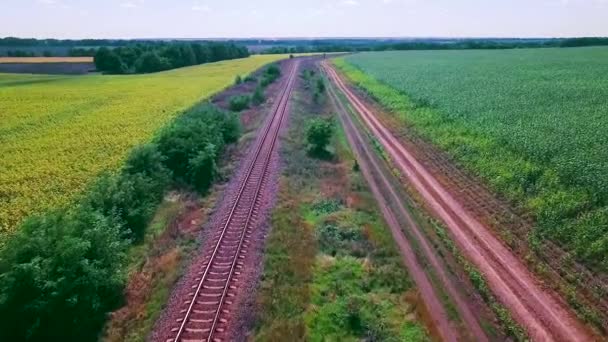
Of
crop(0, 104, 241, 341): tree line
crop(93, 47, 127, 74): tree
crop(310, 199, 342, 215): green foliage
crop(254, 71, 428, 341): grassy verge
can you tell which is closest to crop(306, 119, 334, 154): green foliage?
crop(254, 71, 428, 341): grassy verge

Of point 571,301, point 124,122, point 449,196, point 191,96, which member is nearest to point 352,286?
point 571,301

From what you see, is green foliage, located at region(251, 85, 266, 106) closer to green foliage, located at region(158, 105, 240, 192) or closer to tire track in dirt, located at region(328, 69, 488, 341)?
green foliage, located at region(158, 105, 240, 192)

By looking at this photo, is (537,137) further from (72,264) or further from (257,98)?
(257,98)

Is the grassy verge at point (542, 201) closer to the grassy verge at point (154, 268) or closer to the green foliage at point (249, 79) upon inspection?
the grassy verge at point (154, 268)

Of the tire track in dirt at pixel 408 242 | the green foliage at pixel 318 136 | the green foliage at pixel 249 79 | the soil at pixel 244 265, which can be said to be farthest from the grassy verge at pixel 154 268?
the green foliage at pixel 249 79

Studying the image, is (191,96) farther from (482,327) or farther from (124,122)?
(482,327)

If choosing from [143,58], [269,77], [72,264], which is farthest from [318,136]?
[143,58]
